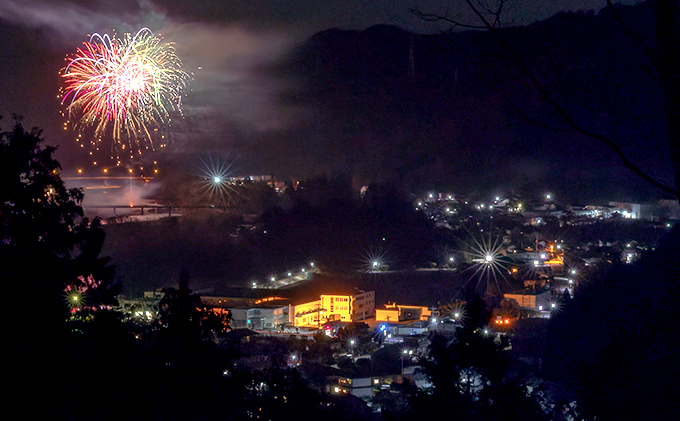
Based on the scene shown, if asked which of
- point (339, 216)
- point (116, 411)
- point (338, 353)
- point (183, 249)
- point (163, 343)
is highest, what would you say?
point (339, 216)

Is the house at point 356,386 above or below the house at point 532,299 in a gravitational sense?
below

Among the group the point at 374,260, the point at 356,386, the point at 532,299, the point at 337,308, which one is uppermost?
the point at 374,260

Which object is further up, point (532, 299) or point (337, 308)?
point (532, 299)

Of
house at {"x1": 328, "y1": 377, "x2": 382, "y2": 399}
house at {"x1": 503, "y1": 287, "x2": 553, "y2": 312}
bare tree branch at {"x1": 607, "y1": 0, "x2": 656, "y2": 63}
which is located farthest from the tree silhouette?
house at {"x1": 503, "y1": 287, "x2": 553, "y2": 312}

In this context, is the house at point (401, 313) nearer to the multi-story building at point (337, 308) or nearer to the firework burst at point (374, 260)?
the multi-story building at point (337, 308)

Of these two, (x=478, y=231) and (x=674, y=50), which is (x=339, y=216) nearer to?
(x=478, y=231)

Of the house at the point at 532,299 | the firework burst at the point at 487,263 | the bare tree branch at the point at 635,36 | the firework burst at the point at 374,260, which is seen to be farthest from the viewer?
the firework burst at the point at 374,260

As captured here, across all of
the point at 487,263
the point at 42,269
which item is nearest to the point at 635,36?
the point at 42,269

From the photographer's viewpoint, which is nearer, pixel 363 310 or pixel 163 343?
pixel 163 343

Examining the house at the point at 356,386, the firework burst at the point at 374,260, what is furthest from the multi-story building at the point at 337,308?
the house at the point at 356,386

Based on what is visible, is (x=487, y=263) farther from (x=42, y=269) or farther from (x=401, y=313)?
(x=42, y=269)

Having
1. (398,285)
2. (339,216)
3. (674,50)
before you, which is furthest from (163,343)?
(339,216)
